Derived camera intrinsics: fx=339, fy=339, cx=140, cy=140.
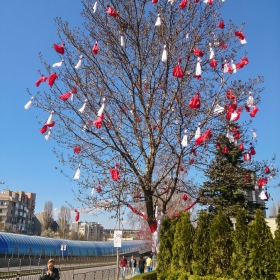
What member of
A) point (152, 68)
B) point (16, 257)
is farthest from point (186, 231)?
point (16, 257)

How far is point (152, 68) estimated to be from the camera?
12.0m

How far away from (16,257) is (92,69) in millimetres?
26320

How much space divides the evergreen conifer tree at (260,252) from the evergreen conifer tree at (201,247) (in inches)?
64.1

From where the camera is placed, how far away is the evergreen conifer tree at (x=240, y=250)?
9.08 meters

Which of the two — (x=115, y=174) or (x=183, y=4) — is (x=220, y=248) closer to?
(x=115, y=174)

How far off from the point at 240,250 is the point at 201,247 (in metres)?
1.50

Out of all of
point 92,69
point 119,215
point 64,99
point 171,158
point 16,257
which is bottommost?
point 16,257

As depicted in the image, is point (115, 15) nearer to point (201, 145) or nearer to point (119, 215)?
point (201, 145)

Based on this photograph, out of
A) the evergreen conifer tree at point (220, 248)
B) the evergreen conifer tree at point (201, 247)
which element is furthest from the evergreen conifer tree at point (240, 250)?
the evergreen conifer tree at point (201, 247)

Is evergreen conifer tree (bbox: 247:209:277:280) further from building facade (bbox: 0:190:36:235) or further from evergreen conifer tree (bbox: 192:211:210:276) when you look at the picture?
building facade (bbox: 0:190:36:235)

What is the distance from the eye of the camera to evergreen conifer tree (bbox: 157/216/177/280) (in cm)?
1179

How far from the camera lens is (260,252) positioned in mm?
8867

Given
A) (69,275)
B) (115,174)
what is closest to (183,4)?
(115,174)

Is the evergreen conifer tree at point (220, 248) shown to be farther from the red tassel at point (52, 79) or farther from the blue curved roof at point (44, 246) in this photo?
the blue curved roof at point (44, 246)
